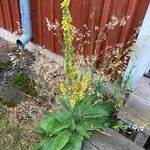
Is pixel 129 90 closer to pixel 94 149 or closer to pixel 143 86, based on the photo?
pixel 143 86

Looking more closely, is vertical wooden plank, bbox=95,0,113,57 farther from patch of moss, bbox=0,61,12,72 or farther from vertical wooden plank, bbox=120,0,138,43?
patch of moss, bbox=0,61,12,72

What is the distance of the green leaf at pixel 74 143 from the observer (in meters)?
2.75

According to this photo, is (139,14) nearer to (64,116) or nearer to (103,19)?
(103,19)

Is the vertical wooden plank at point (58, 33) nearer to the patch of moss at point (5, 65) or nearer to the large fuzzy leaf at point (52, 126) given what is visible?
the patch of moss at point (5, 65)

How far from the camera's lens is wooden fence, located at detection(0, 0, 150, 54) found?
2.94 meters

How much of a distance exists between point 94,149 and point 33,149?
0.70 metres

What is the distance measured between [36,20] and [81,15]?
787mm

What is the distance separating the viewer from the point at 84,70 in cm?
339

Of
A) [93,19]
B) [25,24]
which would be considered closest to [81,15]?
[93,19]

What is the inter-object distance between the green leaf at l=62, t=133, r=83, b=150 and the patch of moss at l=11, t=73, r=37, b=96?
3.39 ft

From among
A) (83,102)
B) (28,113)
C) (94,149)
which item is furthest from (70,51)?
(28,113)

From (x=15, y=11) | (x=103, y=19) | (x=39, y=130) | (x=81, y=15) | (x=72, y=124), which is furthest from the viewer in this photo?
(x=15, y=11)

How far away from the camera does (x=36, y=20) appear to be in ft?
12.8

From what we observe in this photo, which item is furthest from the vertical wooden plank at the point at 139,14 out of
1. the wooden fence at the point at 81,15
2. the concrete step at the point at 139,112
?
the concrete step at the point at 139,112
